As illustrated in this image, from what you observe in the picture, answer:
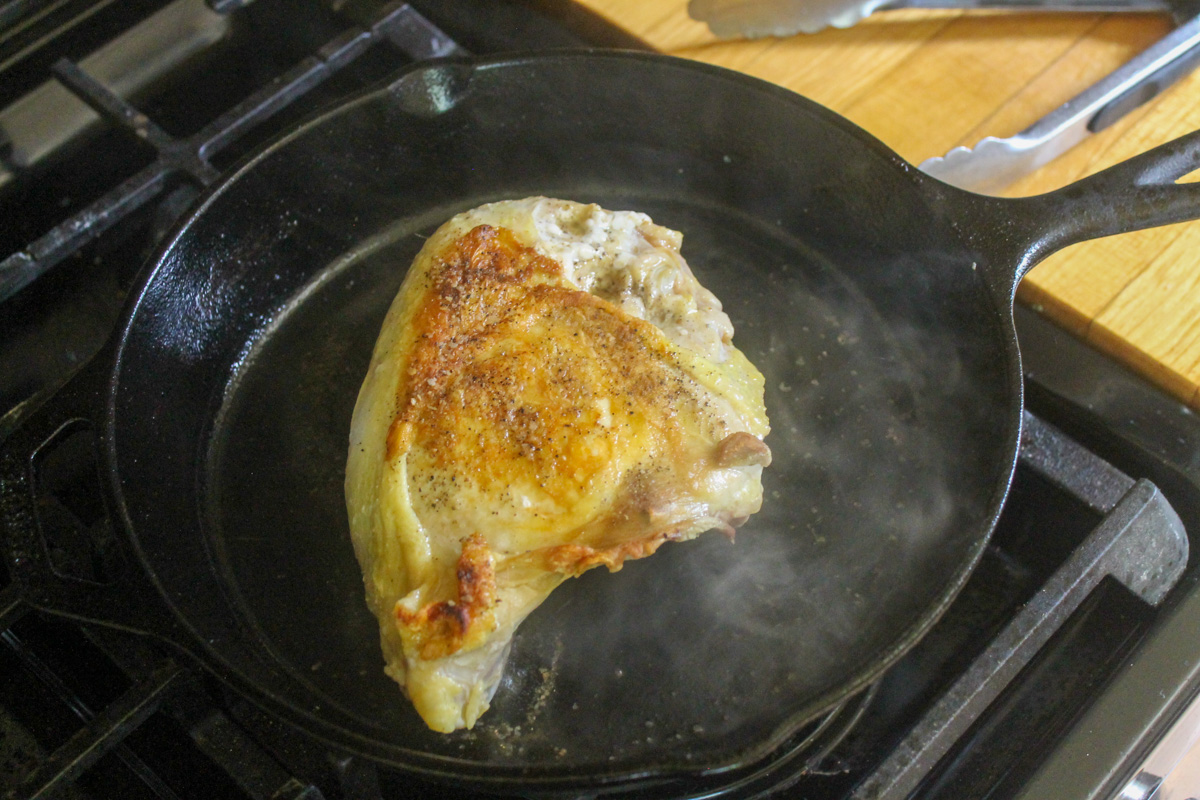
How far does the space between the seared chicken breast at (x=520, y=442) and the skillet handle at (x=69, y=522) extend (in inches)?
12.0

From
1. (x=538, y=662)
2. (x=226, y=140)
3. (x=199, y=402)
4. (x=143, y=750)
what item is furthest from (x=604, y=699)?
(x=226, y=140)

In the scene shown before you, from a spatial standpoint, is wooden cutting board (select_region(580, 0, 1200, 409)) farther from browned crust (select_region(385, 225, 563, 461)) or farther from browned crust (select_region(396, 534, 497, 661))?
browned crust (select_region(396, 534, 497, 661))

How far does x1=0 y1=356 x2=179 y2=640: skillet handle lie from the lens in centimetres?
117

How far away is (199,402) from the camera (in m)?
1.60

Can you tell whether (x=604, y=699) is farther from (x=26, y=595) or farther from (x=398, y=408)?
(x=26, y=595)

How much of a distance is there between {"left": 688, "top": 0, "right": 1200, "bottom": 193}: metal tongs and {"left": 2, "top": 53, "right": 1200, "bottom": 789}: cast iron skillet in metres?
0.27

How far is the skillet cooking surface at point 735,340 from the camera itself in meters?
1.29

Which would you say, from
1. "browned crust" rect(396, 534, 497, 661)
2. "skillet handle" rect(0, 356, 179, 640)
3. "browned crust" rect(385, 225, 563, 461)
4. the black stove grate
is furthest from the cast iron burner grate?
the black stove grate

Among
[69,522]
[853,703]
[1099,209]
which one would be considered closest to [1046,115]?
[1099,209]

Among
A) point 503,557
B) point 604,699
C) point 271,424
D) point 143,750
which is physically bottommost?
point 143,750

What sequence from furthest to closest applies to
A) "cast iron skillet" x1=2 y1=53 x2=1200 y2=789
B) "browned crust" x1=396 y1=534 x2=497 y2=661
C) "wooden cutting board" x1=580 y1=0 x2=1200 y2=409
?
1. "wooden cutting board" x1=580 y1=0 x2=1200 y2=409
2. "cast iron skillet" x1=2 y1=53 x2=1200 y2=789
3. "browned crust" x1=396 y1=534 x2=497 y2=661

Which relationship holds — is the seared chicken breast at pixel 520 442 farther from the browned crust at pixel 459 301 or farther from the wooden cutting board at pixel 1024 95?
the wooden cutting board at pixel 1024 95

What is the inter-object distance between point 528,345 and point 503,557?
313 mm

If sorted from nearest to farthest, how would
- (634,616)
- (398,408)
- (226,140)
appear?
(398,408), (634,616), (226,140)
